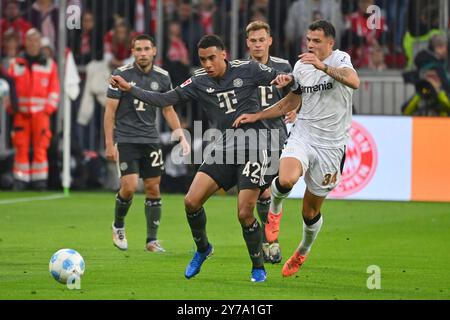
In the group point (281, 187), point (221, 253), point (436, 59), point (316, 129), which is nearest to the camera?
point (316, 129)

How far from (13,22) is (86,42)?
4.87 ft

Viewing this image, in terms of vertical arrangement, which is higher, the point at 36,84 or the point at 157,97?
the point at 157,97

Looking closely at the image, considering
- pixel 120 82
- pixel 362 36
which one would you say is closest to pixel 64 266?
pixel 120 82

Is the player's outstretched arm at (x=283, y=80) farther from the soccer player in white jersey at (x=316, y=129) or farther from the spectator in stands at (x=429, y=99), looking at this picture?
the spectator in stands at (x=429, y=99)

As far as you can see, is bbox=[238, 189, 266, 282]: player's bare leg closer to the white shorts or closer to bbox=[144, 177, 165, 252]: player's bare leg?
the white shorts

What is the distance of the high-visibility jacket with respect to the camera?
2148 centimetres

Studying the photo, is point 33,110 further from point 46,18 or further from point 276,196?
point 276,196

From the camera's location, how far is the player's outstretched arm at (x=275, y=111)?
34.9 ft

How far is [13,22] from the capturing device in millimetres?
22094

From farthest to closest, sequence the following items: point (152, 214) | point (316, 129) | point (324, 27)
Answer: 1. point (152, 214)
2. point (316, 129)
3. point (324, 27)

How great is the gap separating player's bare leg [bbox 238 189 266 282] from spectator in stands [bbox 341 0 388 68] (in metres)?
10.6

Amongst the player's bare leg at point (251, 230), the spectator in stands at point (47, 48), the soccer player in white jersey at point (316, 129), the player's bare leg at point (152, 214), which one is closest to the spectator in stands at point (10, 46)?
the spectator in stands at point (47, 48)
